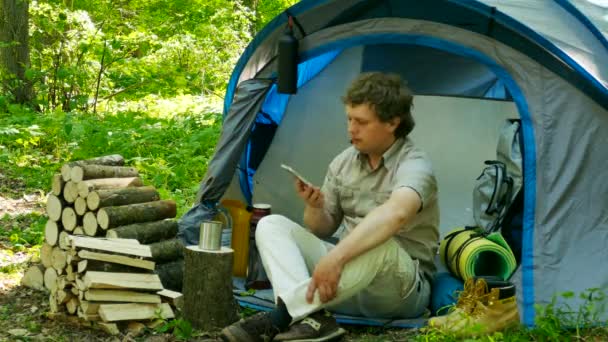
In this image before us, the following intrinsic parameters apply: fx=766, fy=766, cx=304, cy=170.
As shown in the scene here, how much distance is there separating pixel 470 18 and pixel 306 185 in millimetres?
1118

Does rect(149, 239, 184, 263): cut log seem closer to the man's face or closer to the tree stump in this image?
the tree stump

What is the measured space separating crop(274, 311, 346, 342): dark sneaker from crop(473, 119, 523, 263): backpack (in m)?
1.28

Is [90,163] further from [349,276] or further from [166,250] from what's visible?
[349,276]

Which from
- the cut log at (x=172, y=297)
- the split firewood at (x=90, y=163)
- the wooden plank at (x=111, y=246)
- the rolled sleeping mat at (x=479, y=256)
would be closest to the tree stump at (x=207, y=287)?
the cut log at (x=172, y=297)

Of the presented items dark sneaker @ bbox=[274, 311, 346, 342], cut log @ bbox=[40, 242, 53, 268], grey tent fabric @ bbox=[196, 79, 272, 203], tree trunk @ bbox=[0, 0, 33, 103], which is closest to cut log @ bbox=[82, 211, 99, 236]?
cut log @ bbox=[40, 242, 53, 268]

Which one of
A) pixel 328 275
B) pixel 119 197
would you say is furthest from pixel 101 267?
pixel 328 275

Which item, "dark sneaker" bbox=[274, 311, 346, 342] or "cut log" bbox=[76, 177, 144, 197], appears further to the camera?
"cut log" bbox=[76, 177, 144, 197]

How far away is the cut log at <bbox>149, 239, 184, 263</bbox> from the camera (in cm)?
385

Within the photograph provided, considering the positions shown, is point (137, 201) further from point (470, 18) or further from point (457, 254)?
point (470, 18)

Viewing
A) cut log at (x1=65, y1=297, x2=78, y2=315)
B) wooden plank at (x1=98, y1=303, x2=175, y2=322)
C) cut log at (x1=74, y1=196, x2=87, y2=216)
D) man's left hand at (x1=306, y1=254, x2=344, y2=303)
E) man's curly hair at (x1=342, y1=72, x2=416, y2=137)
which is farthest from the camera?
cut log at (x1=74, y1=196, x2=87, y2=216)

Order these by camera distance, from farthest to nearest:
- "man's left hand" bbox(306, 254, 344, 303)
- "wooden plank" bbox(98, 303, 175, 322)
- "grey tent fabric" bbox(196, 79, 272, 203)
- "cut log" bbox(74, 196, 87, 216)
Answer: "grey tent fabric" bbox(196, 79, 272, 203) < "cut log" bbox(74, 196, 87, 216) < "wooden plank" bbox(98, 303, 175, 322) < "man's left hand" bbox(306, 254, 344, 303)

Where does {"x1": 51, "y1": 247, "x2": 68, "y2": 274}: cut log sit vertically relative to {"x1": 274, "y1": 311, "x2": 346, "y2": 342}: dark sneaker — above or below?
above

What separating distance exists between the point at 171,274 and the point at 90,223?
0.48 m

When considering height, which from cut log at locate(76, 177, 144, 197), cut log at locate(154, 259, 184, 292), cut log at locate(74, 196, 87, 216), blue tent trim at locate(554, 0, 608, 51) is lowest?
cut log at locate(154, 259, 184, 292)
